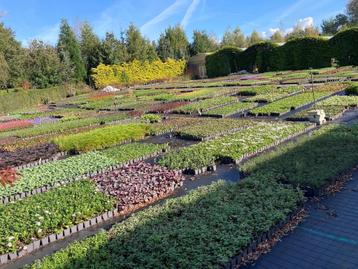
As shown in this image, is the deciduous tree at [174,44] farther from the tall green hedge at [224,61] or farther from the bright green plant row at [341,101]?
the bright green plant row at [341,101]

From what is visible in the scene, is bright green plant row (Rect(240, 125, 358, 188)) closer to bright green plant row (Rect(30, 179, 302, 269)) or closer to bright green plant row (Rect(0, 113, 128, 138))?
bright green plant row (Rect(30, 179, 302, 269))

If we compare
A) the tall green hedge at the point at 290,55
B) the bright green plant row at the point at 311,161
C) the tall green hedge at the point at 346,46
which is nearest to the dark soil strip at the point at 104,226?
the bright green plant row at the point at 311,161

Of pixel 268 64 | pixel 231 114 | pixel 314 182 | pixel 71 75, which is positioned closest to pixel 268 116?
pixel 231 114

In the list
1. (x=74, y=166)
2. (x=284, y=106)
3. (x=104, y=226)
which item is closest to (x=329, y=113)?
(x=284, y=106)

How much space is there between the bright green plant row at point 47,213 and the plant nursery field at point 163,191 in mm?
24

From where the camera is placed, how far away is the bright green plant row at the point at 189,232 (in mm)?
6312

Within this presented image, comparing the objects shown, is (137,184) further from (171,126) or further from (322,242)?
(171,126)

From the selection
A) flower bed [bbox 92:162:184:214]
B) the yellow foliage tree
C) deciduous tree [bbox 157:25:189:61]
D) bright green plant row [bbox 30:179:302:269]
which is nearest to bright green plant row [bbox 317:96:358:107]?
flower bed [bbox 92:162:184:214]

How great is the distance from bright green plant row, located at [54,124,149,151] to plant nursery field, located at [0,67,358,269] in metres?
0.05

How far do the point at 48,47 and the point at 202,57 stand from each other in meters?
25.3

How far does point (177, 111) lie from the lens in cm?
2569

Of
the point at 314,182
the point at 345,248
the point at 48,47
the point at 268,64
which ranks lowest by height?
the point at 345,248

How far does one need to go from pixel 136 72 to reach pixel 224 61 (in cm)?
1570

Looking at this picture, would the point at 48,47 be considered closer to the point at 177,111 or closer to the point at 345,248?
the point at 177,111
